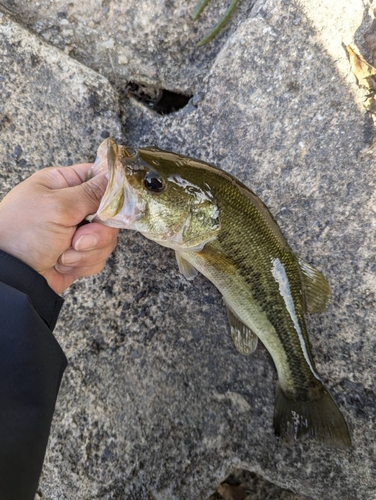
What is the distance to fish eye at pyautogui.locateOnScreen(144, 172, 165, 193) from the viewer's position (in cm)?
186

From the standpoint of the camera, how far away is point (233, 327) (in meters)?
2.45

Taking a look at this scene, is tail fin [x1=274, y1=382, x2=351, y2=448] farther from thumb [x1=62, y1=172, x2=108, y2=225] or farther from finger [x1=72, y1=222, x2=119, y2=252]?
thumb [x1=62, y1=172, x2=108, y2=225]

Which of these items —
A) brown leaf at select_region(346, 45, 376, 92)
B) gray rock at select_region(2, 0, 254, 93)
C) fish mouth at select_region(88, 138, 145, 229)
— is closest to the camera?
fish mouth at select_region(88, 138, 145, 229)

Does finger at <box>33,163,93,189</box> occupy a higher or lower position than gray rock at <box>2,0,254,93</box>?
lower

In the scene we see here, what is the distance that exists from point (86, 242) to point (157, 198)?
18.6 inches

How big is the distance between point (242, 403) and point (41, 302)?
1488 mm

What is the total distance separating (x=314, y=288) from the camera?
2.29 meters

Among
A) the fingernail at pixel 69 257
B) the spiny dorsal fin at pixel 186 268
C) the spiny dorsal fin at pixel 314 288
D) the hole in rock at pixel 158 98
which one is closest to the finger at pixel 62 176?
the fingernail at pixel 69 257

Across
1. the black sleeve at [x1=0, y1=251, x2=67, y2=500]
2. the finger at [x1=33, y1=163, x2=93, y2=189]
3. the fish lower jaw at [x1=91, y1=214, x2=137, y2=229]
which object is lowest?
the black sleeve at [x1=0, y1=251, x2=67, y2=500]

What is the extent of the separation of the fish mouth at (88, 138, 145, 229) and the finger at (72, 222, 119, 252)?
135 millimetres

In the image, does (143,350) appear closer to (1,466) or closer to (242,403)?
(242,403)

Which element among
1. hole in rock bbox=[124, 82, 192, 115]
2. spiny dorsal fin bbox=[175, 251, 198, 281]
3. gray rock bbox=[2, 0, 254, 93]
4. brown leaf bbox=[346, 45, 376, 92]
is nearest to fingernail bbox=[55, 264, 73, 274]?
spiny dorsal fin bbox=[175, 251, 198, 281]

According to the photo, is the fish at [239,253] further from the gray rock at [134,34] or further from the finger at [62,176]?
the gray rock at [134,34]

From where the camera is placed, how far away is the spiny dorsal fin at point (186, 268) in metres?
2.39
